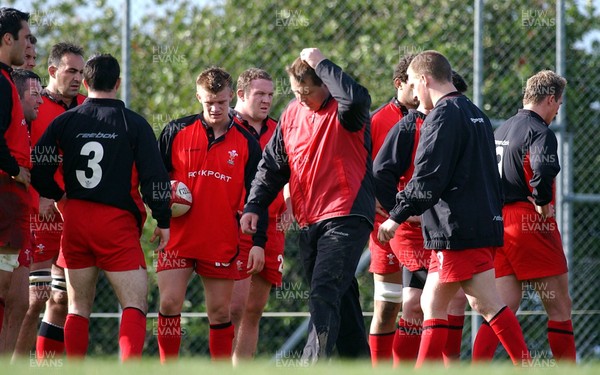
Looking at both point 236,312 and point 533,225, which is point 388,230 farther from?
point 236,312

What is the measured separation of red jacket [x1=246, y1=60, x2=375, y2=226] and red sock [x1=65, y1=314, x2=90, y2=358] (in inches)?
57.3

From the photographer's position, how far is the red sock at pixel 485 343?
7160 mm

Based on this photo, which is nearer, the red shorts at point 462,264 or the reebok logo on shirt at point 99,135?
the red shorts at point 462,264

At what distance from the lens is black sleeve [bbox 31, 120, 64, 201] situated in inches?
262

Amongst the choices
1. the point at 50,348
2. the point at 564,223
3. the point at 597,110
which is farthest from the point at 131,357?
the point at 597,110

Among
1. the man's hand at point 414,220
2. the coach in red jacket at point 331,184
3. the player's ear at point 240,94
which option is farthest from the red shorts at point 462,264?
the player's ear at point 240,94

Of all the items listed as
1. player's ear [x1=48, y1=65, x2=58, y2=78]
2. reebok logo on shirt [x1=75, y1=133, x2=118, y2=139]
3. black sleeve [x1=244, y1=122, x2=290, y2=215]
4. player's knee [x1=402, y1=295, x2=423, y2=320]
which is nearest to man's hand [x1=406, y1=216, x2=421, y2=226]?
player's knee [x1=402, y1=295, x2=423, y2=320]

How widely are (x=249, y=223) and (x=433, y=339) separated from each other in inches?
51.0

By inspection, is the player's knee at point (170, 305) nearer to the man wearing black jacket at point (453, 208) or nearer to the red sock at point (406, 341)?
the red sock at point (406, 341)

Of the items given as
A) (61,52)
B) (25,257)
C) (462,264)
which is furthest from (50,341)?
(462,264)

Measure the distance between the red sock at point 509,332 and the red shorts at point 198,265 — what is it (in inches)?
74.5

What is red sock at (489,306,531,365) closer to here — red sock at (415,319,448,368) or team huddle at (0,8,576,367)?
team huddle at (0,8,576,367)

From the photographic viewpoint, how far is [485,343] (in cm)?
717

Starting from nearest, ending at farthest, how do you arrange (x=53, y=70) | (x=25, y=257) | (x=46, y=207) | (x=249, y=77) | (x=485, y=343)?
(x=25, y=257) < (x=485, y=343) < (x=46, y=207) < (x=53, y=70) < (x=249, y=77)
